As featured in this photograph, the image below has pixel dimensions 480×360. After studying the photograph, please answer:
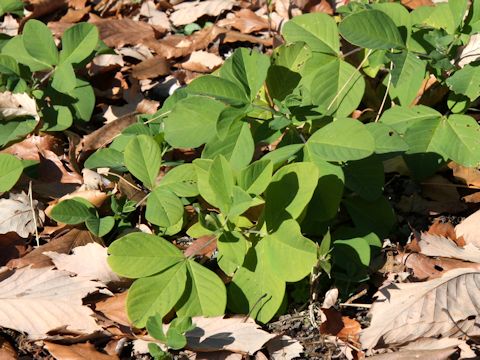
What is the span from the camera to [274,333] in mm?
2057

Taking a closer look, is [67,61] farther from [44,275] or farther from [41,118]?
[44,275]

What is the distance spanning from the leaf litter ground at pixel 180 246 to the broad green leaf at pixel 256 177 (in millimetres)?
248

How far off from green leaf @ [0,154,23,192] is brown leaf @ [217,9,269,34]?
1464 mm

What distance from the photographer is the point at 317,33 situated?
2.37 m

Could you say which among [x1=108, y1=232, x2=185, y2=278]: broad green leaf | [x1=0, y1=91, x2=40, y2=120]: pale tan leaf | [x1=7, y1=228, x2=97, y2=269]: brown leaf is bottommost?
[x1=7, y1=228, x2=97, y2=269]: brown leaf

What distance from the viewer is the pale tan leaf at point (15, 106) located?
2.78 meters

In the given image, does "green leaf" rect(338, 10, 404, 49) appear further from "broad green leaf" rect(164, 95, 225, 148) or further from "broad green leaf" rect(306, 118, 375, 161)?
"broad green leaf" rect(164, 95, 225, 148)

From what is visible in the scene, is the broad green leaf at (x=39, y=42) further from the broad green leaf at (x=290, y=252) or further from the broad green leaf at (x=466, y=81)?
the broad green leaf at (x=466, y=81)

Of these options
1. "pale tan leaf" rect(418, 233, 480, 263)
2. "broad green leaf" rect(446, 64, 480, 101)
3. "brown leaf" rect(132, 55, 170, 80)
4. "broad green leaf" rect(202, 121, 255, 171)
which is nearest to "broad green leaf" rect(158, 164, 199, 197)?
"broad green leaf" rect(202, 121, 255, 171)

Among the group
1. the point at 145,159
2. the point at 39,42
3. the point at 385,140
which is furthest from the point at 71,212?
the point at 385,140

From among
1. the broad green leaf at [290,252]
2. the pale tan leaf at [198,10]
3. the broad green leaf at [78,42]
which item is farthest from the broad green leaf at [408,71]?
the pale tan leaf at [198,10]

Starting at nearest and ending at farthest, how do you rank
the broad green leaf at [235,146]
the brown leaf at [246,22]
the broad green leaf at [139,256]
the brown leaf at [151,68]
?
the broad green leaf at [139,256], the broad green leaf at [235,146], the brown leaf at [151,68], the brown leaf at [246,22]

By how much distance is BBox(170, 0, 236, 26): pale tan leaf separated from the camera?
3.62m

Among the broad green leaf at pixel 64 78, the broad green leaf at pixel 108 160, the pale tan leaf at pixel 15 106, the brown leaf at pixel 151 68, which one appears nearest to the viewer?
the broad green leaf at pixel 108 160
